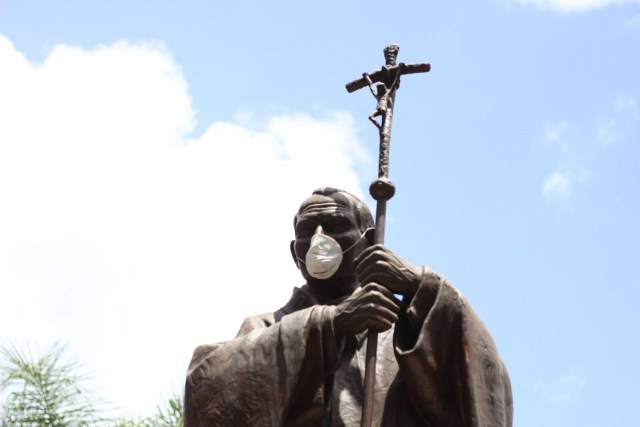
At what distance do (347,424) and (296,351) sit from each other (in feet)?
1.42

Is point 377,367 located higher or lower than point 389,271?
lower

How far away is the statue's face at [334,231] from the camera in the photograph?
298 inches

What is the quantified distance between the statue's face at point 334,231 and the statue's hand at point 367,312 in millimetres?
642

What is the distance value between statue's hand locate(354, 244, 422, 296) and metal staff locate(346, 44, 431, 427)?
14 cm

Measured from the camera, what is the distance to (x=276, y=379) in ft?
22.5

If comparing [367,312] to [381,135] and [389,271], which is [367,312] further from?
[381,135]

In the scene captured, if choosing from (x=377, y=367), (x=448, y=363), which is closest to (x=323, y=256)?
(x=377, y=367)

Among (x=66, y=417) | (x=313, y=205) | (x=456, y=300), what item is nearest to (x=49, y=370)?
(x=66, y=417)

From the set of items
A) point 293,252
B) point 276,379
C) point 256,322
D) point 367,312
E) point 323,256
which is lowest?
point 276,379

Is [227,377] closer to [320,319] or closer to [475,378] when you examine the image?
[320,319]

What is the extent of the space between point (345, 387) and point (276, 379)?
43 centimetres

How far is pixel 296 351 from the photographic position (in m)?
6.85

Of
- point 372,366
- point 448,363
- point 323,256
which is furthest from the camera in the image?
point 323,256

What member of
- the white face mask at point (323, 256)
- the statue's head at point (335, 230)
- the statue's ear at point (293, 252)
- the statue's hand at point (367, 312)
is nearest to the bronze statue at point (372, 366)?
the statue's hand at point (367, 312)
